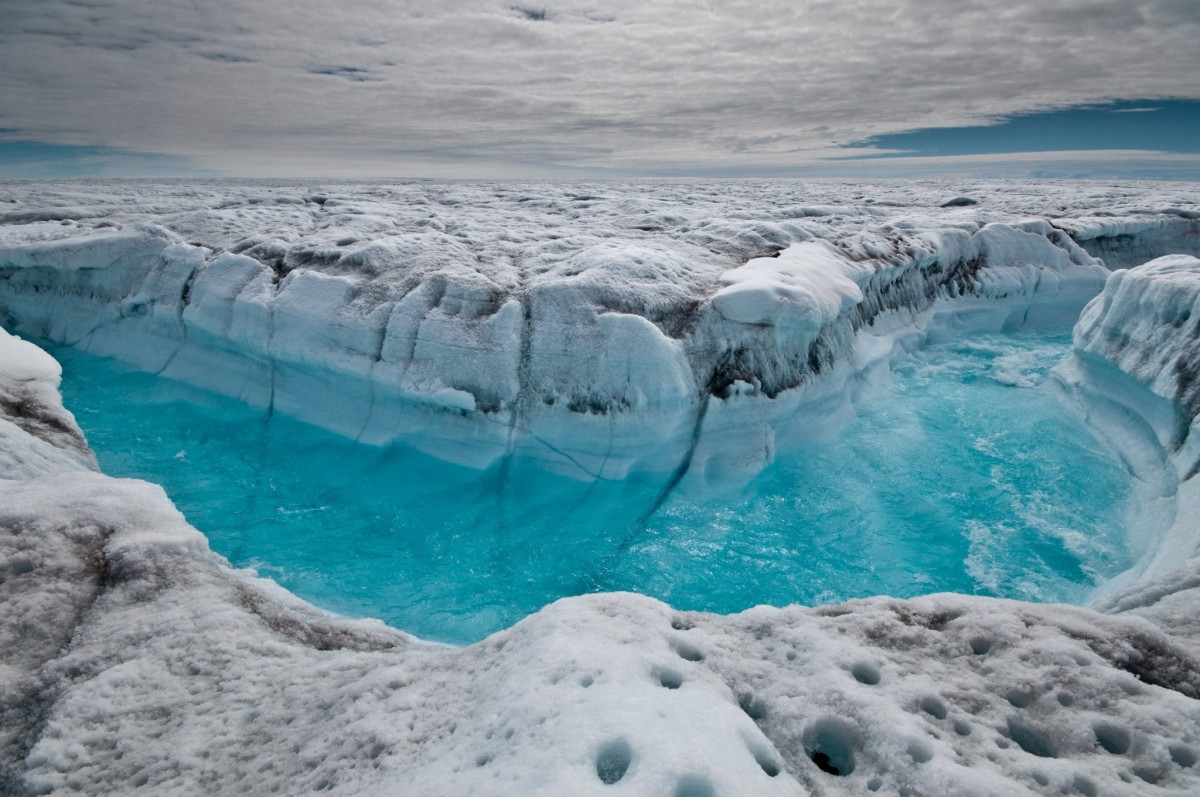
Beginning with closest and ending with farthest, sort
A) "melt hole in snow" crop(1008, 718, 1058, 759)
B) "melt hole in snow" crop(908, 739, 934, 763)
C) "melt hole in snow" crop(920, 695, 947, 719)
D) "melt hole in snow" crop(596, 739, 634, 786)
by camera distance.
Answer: "melt hole in snow" crop(596, 739, 634, 786) → "melt hole in snow" crop(908, 739, 934, 763) → "melt hole in snow" crop(1008, 718, 1058, 759) → "melt hole in snow" crop(920, 695, 947, 719)

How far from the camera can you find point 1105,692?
2.44 m

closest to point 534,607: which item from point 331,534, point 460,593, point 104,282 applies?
point 460,593

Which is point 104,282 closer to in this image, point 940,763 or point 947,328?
point 940,763

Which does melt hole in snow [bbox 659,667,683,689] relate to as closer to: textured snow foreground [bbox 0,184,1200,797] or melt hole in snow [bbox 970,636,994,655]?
textured snow foreground [bbox 0,184,1200,797]

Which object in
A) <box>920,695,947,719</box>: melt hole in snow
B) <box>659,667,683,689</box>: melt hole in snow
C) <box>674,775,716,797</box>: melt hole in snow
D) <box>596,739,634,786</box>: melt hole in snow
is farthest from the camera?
<box>659,667,683,689</box>: melt hole in snow

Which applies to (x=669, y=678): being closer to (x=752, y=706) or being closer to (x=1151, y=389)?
(x=752, y=706)

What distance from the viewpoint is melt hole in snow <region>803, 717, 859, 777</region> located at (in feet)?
7.70

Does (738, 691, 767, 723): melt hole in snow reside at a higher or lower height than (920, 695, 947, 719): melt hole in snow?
lower

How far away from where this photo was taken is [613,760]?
6.98 ft

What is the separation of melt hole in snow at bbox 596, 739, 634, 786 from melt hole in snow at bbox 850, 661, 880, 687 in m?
1.12

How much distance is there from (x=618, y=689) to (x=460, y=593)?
158 inches

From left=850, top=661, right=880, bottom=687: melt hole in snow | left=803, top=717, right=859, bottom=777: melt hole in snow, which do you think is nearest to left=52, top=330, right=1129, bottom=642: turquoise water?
left=850, top=661, right=880, bottom=687: melt hole in snow

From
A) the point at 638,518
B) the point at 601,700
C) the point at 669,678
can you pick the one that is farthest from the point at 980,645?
the point at 638,518

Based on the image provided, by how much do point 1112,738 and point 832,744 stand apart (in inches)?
39.1
